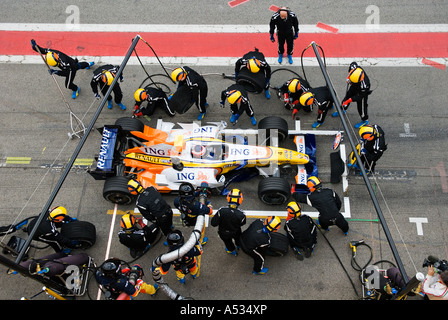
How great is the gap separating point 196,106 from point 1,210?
5.41m

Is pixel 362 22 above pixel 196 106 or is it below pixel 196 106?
above

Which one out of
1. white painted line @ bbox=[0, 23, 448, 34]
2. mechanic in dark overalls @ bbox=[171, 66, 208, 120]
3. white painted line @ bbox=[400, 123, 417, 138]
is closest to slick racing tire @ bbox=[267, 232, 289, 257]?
mechanic in dark overalls @ bbox=[171, 66, 208, 120]

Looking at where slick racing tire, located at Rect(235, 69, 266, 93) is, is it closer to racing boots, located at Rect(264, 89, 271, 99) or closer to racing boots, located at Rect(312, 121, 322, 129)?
racing boots, located at Rect(264, 89, 271, 99)

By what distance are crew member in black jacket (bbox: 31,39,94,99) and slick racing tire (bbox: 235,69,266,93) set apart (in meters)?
4.39

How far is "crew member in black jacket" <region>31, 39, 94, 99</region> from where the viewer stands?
1059 centimetres

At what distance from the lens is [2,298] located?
340 inches

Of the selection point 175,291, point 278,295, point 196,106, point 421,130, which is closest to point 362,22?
point 421,130

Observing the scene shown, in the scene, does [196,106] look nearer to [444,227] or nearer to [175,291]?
[175,291]

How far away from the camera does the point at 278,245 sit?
8.41 metres

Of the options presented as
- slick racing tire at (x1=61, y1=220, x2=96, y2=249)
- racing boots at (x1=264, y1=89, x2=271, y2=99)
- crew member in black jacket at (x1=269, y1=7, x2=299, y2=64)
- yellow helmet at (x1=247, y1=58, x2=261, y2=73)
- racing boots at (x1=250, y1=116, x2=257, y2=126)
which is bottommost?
slick racing tire at (x1=61, y1=220, x2=96, y2=249)

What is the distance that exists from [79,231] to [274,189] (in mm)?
4233

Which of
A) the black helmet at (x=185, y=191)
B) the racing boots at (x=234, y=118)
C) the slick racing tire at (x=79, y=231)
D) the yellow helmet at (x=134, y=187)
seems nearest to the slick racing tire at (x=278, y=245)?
the black helmet at (x=185, y=191)

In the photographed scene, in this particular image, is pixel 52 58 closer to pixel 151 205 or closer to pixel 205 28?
pixel 205 28

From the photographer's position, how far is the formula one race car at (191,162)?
359 inches
